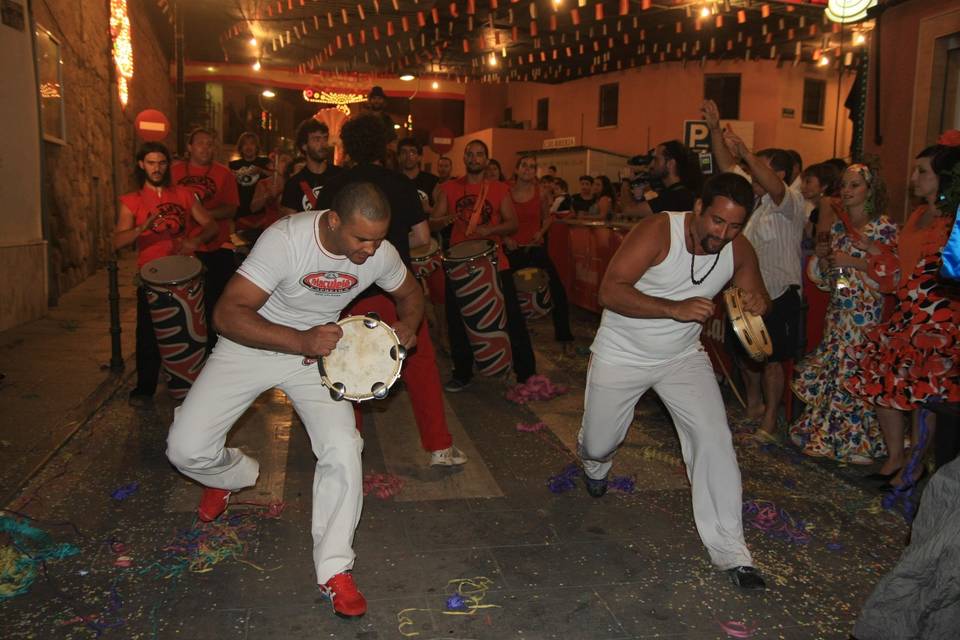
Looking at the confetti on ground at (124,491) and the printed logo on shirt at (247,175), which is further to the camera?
the printed logo on shirt at (247,175)

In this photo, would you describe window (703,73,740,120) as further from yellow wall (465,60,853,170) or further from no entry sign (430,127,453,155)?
no entry sign (430,127,453,155)

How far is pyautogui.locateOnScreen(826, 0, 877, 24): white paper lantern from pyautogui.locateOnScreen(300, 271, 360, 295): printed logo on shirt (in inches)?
350

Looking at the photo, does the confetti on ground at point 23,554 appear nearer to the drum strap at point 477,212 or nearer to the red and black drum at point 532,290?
the drum strap at point 477,212

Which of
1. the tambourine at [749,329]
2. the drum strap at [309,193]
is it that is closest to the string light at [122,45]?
the drum strap at [309,193]

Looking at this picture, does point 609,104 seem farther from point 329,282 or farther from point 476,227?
point 329,282

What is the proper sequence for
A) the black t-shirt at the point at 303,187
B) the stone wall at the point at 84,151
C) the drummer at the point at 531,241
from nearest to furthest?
1. the black t-shirt at the point at 303,187
2. the drummer at the point at 531,241
3. the stone wall at the point at 84,151

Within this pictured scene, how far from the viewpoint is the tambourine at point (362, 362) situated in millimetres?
3688

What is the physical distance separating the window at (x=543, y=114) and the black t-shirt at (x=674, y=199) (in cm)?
3008

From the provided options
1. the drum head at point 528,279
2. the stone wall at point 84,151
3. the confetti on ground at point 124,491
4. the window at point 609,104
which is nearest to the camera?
the confetti on ground at point 124,491

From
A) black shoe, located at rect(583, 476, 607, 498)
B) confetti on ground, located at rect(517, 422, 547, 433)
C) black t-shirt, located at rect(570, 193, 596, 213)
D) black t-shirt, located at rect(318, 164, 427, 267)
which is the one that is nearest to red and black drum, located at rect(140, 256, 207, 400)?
black t-shirt, located at rect(318, 164, 427, 267)

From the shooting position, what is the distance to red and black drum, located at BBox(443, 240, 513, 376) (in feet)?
22.5

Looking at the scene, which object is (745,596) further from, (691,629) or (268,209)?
(268,209)

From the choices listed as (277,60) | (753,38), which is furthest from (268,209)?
(277,60)

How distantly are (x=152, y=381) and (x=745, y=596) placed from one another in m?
5.04
